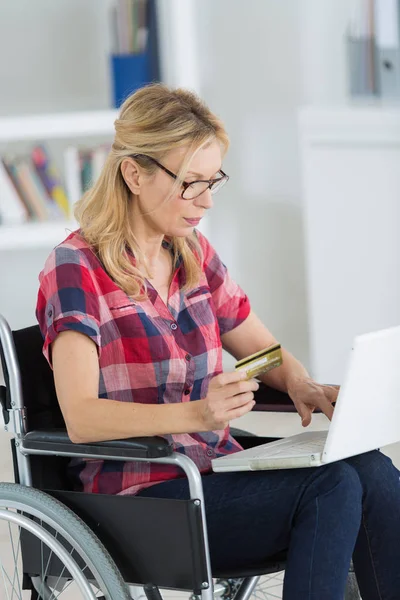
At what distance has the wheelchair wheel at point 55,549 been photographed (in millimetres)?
1580

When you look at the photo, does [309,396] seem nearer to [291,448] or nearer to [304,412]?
[304,412]

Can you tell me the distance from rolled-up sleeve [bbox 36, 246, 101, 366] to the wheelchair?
8cm

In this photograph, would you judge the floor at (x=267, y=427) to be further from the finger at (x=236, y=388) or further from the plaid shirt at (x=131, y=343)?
the finger at (x=236, y=388)

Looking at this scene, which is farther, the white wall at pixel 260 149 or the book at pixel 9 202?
the white wall at pixel 260 149

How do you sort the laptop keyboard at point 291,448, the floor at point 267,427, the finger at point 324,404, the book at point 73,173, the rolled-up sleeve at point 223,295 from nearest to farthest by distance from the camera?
the laptop keyboard at point 291,448
the finger at point 324,404
the rolled-up sleeve at point 223,295
the floor at point 267,427
the book at point 73,173

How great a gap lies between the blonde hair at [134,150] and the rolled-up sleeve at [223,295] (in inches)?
8.7

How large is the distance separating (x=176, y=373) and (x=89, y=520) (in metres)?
0.29

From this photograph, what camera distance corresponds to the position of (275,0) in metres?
4.21

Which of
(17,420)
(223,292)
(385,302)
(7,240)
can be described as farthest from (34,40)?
(17,420)

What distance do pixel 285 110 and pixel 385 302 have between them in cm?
99

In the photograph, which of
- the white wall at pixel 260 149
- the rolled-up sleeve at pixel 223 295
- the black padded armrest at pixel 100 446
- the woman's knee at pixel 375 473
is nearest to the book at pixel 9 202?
the white wall at pixel 260 149

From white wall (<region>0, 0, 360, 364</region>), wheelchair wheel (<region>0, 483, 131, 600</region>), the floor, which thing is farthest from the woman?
white wall (<region>0, 0, 360, 364</region>)

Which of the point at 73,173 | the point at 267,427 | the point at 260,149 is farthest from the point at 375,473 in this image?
the point at 260,149

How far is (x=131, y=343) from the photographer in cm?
180
